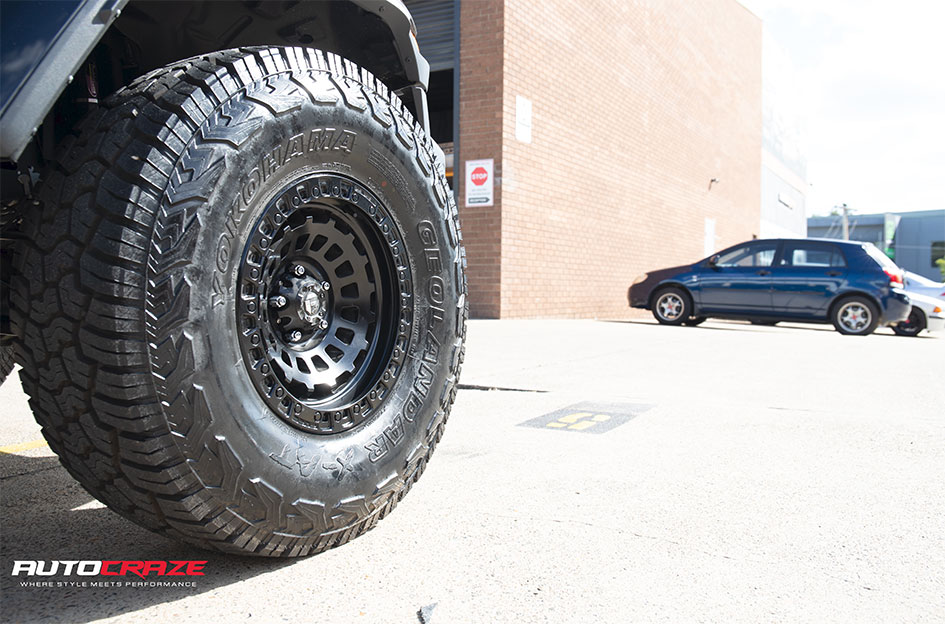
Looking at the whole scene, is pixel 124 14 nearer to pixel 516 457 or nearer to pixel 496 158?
pixel 516 457

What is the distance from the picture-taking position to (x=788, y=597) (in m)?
1.72

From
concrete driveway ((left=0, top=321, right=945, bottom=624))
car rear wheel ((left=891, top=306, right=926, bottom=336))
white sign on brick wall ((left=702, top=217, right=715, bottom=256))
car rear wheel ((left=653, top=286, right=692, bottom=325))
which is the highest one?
white sign on brick wall ((left=702, top=217, right=715, bottom=256))

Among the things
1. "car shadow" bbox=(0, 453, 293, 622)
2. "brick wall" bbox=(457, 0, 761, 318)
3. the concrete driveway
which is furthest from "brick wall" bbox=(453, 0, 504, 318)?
"car shadow" bbox=(0, 453, 293, 622)

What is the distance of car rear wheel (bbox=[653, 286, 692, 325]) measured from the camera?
13.5 meters

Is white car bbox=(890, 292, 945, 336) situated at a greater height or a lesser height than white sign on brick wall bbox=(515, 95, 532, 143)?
lesser

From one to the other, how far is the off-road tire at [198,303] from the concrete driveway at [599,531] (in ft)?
0.59

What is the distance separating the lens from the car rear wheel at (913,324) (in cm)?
1348

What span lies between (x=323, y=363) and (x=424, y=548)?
1.82 ft

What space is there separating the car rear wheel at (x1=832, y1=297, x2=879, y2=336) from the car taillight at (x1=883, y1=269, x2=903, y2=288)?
18.5 inches

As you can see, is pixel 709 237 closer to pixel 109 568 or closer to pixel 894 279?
pixel 894 279

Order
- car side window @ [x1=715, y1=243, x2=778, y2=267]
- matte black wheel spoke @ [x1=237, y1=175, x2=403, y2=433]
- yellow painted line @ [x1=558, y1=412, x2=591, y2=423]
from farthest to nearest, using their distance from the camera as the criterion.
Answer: car side window @ [x1=715, y1=243, x2=778, y2=267] → yellow painted line @ [x1=558, y1=412, x2=591, y2=423] → matte black wheel spoke @ [x1=237, y1=175, x2=403, y2=433]

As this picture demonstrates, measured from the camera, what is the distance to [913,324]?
45.0 feet

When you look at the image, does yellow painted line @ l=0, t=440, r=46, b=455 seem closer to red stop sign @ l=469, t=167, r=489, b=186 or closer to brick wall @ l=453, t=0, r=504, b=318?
brick wall @ l=453, t=0, r=504, b=318

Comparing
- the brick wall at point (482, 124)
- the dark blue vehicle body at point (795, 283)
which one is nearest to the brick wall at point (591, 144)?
the brick wall at point (482, 124)
